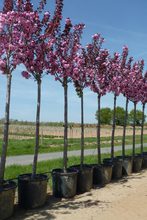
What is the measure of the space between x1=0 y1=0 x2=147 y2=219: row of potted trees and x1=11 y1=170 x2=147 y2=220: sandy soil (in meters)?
0.33

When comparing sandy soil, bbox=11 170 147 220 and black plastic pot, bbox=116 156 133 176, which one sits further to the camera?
black plastic pot, bbox=116 156 133 176

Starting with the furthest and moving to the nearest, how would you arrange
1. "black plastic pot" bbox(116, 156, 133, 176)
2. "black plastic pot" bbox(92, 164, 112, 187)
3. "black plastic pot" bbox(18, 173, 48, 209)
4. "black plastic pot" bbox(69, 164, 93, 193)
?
1. "black plastic pot" bbox(116, 156, 133, 176)
2. "black plastic pot" bbox(92, 164, 112, 187)
3. "black plastic pot" bbox(69, 164, 93, 193)
4. "black plastic pot" bbox(18, 173, 48, 209)

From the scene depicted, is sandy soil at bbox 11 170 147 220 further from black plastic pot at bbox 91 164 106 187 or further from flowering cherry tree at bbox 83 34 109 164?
flowering cherry tree at bbox 83 34 109 164

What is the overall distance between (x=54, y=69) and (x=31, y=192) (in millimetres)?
2793

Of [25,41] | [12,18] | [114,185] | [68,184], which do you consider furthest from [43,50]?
[114,185]

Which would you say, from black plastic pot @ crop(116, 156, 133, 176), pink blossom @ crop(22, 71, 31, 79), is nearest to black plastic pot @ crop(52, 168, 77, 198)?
pink blossom @ crop(22, 71, 31, 79)

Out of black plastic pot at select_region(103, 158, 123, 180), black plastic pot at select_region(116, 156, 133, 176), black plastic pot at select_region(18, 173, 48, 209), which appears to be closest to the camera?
black plastic pot at select_region(18, 173, 48, 209)

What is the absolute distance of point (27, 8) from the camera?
8367 millimetres

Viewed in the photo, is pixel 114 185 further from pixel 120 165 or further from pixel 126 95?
pixel 126 95

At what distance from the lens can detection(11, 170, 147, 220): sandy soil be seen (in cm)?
800

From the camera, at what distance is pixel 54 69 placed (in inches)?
363

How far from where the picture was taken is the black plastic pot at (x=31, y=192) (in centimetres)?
850

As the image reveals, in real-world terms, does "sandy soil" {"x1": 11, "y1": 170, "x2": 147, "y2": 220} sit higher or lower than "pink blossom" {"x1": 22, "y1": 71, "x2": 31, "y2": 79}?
lower

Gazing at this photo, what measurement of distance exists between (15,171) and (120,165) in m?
3.47
